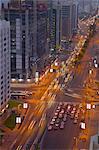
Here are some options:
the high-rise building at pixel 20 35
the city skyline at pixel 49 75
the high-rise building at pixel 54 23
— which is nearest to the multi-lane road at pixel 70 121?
the city skyline at pixel 49 75

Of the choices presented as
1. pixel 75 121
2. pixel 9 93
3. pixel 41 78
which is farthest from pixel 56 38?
pixel 75 121

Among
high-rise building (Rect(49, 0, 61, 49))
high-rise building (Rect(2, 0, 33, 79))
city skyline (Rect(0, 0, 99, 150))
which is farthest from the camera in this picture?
high-rise building (Rect(49, 0, 61, 49))

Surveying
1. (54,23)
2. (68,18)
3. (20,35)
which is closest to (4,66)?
(20,35)

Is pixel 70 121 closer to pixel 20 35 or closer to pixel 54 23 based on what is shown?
pixel 20 35

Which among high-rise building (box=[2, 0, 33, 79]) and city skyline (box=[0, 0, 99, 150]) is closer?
city skyline (box=[0, 0, 99, 150])

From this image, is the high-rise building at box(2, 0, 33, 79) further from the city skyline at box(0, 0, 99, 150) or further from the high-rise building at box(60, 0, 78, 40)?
the high-rise building at box(60, 0, 78, 40)

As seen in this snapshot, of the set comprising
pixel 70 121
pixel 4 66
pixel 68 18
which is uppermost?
pixel 68 18

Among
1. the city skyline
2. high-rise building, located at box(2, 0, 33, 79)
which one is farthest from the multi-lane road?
high-rise building, located at box(2, 0, 33, 79)

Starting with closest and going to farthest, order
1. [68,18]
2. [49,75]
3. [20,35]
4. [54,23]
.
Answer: [20,35] → [49,75] → [54,23] → [68,18]

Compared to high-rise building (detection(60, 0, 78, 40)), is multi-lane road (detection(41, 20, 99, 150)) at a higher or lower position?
lower
